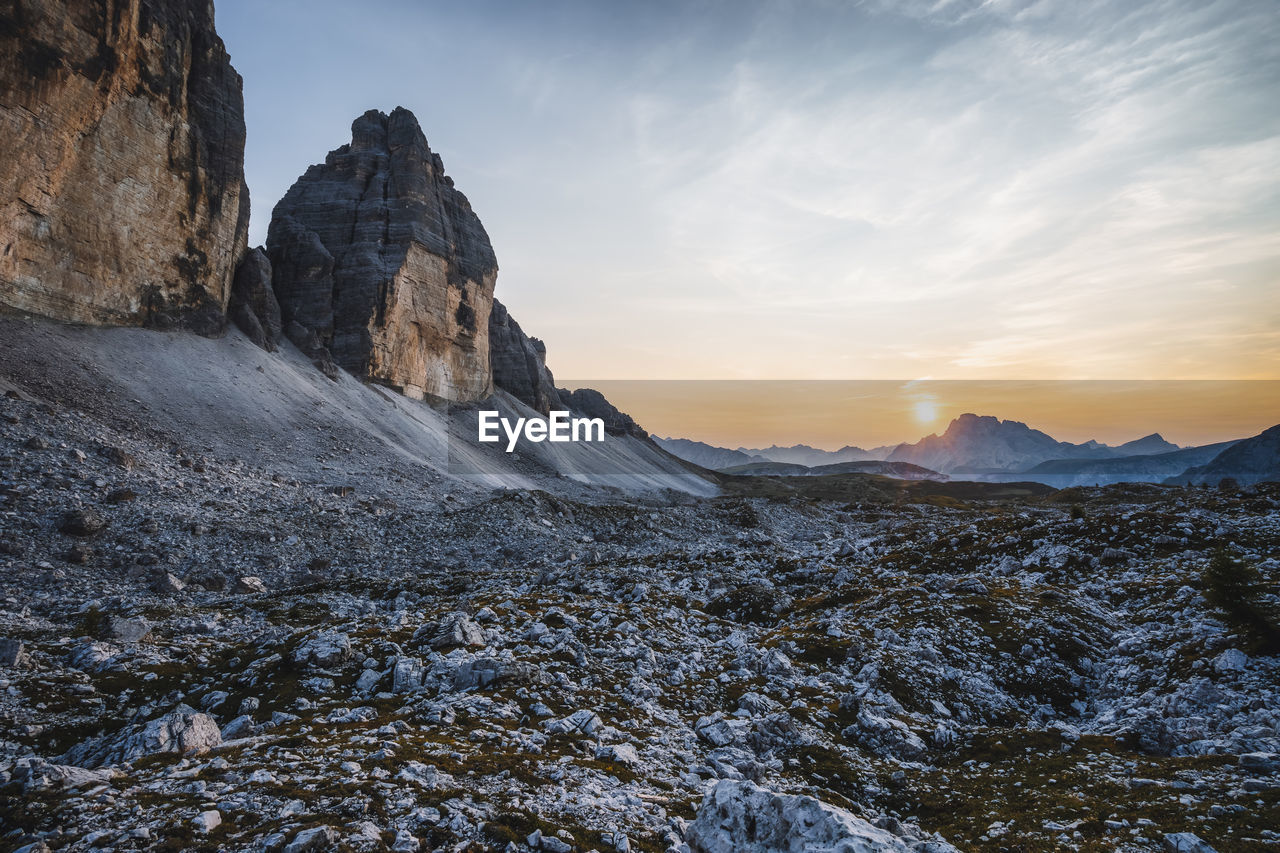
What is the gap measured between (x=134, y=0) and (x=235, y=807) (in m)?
70.7

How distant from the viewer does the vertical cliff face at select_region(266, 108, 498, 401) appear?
261 ft

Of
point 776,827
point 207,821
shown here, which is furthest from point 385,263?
point 776,827

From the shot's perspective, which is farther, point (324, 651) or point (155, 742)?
point (324, 651)

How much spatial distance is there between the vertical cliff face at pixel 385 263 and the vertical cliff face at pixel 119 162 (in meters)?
15.1

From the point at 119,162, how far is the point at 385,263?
36518 mm

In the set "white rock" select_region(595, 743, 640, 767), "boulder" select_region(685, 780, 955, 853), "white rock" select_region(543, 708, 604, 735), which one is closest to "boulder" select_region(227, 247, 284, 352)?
"white rock" select_region(543, 708, 604, 735)

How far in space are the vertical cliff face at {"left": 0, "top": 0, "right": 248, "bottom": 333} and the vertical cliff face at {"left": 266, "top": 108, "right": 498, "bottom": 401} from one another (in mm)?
15120

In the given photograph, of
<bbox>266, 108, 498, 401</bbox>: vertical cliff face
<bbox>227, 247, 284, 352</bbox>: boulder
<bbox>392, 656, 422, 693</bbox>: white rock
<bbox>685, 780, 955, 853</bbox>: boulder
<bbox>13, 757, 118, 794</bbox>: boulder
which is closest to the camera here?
<bbox>685, 780, 955, 853</bbox>: boulder

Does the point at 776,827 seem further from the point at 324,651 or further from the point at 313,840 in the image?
the point at 324,651

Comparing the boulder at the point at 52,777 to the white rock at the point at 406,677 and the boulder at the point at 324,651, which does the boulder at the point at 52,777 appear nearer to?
the white rock at the point at 406,677

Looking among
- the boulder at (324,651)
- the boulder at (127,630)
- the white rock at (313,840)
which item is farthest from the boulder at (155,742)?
the boulder at (127,630)

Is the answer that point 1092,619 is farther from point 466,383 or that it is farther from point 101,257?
point 466,383

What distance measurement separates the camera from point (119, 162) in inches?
1932

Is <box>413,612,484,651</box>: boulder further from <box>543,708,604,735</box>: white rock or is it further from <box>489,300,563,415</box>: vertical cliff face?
<box>489,300,563,415</box>: vertical cliff face
